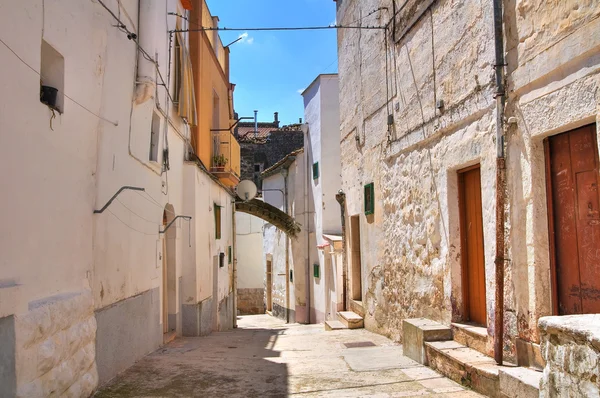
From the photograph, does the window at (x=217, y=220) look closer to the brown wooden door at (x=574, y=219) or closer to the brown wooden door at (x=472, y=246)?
the brown wooden door at (x=472, y=246)

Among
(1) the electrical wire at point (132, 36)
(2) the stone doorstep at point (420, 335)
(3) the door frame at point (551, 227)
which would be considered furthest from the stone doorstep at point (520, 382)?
(1) the electrical wire at point (132, 36)

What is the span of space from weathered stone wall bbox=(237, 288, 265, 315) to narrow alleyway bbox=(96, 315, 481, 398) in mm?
20278

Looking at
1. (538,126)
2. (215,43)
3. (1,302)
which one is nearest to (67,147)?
(1,302)

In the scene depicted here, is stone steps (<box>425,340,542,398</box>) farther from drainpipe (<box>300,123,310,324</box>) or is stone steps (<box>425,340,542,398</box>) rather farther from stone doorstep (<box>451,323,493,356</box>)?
drainpipe (<box>300,123,310,324</box>)

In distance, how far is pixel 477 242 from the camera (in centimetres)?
602

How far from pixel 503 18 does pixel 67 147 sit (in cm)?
414

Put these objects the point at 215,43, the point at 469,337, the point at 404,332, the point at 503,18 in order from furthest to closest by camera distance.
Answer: the point at 215,43 < the point at 404,332 < the point at 469,337 < the point at 503,18

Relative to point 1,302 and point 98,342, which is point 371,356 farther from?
point 1,302

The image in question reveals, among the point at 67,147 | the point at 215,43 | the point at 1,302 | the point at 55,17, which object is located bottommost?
the point at 1,302

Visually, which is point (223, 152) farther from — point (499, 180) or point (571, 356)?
point (571, 356)

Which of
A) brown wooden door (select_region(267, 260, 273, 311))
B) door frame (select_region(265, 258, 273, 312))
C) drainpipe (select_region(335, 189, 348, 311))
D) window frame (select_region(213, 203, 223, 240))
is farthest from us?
door frame (select_region(265, 258, 273, 312))

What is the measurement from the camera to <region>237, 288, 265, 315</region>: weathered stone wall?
93.0 feet

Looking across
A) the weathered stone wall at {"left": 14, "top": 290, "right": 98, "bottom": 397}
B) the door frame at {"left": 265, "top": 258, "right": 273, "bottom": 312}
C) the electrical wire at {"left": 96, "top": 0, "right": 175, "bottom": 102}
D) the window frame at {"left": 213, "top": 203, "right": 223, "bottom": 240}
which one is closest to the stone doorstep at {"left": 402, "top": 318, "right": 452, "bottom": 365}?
the weathered stone wall at {"left": 14, "top": 290, "right": 98, "bottom": 397}

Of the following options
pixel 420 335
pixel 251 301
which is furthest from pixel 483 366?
pixel 251 301
